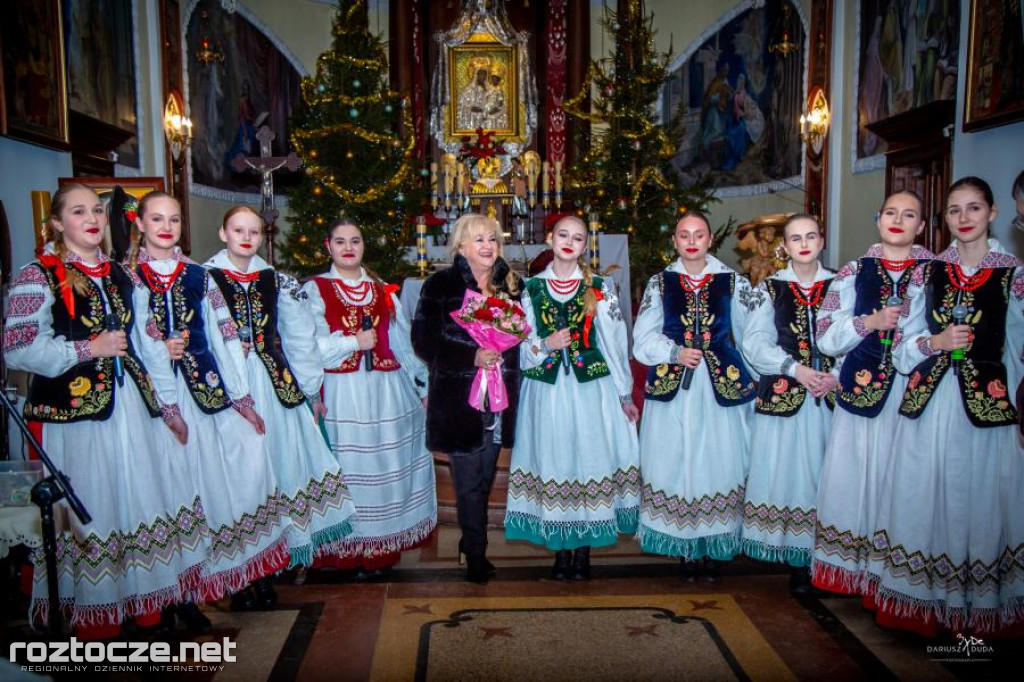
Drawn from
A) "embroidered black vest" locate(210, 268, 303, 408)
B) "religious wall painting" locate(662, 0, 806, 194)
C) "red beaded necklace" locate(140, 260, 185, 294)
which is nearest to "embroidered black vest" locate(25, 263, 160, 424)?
"red beaded necklace" locate(140, 260, 185, 294)

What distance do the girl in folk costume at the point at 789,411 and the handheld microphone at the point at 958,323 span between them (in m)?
0.72

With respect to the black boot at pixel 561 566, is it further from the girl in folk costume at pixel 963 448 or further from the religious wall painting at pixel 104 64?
the religious wall painting at pixel 104 64

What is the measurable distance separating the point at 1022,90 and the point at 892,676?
499 cm

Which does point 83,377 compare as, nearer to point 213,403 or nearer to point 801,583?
point 213,403

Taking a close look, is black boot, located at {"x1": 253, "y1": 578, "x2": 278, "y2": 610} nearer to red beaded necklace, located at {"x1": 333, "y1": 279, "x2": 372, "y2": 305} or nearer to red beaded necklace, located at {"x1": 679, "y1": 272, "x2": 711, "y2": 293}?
red beaded necklace, located at {"x1": 333, "y1": 279, "x2": 372, "y2": 305}

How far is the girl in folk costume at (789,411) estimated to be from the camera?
4.18m

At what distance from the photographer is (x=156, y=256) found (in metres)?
3.88

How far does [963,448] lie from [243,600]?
12.0 ft

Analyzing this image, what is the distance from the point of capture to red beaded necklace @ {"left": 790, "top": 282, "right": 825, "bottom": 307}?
4.19 m

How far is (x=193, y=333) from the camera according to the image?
3900 millimetres

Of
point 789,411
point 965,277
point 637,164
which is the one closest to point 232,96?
point 637,164

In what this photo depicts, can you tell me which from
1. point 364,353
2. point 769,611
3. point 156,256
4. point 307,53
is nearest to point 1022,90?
point 769,611

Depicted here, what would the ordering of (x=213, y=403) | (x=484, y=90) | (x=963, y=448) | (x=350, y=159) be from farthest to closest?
(x=484, y=90) < (x=350, y=159) < (x=213, y=403) < (x=963, y=448)

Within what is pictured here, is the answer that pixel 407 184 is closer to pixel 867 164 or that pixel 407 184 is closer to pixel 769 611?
pixel 867 164
